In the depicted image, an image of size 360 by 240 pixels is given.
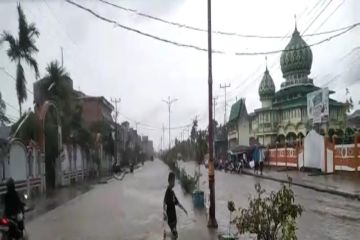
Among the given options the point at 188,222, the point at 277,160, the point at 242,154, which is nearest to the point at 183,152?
the point at 242,154

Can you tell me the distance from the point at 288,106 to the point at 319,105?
2941 cm

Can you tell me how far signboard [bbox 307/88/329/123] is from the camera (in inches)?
1662

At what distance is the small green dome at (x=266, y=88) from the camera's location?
83.1 metres

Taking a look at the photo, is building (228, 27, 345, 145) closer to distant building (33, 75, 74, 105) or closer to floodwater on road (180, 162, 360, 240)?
distant building (33, 75, 74, 105)

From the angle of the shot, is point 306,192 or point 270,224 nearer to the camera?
point 270,224

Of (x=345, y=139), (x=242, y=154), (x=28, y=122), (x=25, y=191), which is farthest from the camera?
(x=242, y=154)

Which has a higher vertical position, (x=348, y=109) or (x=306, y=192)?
(x=348, y=109)

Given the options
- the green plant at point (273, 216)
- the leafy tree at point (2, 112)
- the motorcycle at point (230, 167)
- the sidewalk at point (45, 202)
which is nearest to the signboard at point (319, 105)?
the motorcycle at point (230, 167)

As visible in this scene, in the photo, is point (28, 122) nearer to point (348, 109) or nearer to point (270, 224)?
point (270, 224)

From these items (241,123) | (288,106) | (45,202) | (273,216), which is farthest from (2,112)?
(241,123)

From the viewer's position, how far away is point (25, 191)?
26.7 metres

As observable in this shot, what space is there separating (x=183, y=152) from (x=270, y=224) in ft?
311

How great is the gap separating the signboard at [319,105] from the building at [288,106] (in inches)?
496

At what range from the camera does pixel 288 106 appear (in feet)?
238
